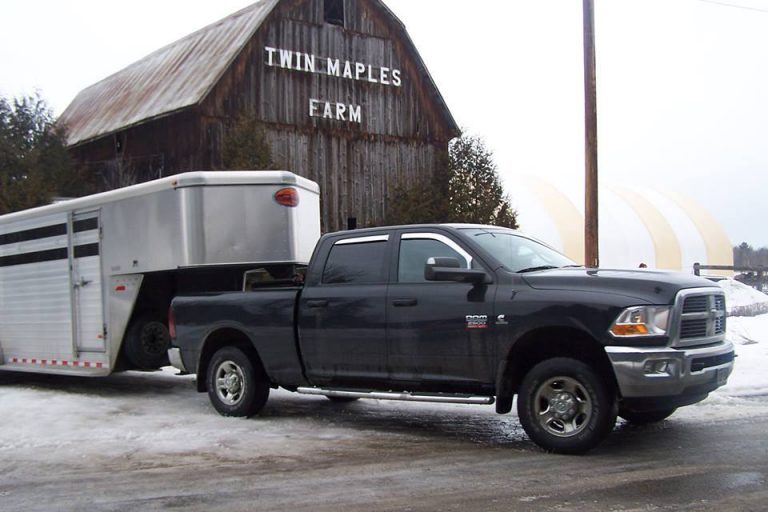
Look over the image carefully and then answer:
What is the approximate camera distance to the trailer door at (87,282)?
11.2 m

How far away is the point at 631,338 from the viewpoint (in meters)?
6.48

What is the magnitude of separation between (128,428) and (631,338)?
5.25 meters

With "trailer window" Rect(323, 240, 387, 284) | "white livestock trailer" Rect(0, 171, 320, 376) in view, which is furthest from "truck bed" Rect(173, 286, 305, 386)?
"white livestock trailer" Rect(0, 171, 320, 376)

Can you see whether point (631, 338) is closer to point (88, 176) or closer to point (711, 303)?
point (711, 303)

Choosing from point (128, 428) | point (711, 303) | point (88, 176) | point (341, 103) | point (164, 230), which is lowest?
point (128, 428)

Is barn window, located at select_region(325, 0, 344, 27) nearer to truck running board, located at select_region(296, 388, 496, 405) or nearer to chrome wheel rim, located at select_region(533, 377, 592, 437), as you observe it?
truck running board, located at select_region(296, 388, 496, 405)

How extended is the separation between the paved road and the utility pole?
4.71 meters

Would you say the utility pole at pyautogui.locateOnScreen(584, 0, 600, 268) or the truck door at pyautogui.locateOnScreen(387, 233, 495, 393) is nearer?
the truck door at pyautogui.locateOnScreen(387, 233, 495, 393)

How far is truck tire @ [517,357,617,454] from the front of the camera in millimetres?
6590

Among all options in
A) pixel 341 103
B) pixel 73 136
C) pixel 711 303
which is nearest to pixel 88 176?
pixel 73 136

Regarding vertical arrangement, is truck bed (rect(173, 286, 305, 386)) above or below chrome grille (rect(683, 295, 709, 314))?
below

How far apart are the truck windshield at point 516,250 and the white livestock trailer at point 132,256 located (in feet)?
10.8

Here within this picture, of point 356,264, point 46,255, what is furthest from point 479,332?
point 46,255

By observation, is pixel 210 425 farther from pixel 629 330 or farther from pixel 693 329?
pixel 693 329
